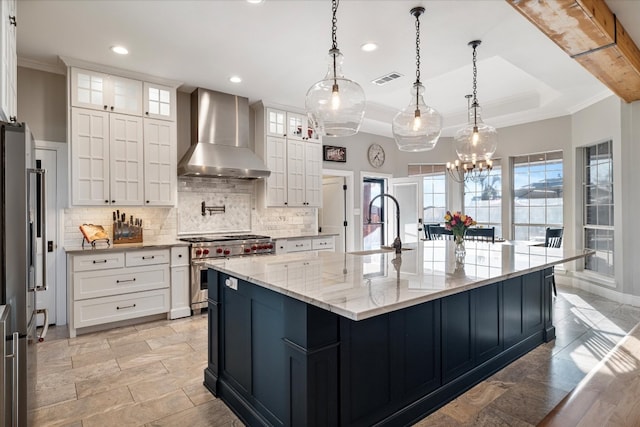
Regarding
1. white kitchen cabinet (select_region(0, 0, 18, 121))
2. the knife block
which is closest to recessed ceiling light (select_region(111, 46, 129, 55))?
white kitchen cabinet (select_region(0, 0, 18, 121))

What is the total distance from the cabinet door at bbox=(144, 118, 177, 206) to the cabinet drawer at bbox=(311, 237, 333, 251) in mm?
2155

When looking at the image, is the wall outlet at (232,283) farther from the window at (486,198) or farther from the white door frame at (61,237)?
the window at (486,198)

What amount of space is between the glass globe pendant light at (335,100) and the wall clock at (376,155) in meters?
4.55

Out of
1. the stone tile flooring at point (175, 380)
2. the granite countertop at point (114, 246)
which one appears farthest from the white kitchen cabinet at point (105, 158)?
the stone tile flooring at point (175, 380)

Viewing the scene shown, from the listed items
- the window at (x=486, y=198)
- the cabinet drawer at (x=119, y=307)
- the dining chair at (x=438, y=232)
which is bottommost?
the cabinet drawer at (x=119, y=307)

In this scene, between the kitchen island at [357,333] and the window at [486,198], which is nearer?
the kitchen island at [357,333]

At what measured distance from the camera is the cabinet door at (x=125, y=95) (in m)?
4.12

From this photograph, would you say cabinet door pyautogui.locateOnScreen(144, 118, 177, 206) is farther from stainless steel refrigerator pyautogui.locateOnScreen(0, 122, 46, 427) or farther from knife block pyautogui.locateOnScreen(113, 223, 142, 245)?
stainless steel refrigerator pyautogui.locateOnScreen(0, 122, 46, 427)

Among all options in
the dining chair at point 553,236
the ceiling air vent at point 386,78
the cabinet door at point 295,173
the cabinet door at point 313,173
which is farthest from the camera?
the cabinet door at point 313,173

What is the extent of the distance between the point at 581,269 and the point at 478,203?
2.12 m

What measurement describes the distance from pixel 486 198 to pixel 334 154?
3.20m

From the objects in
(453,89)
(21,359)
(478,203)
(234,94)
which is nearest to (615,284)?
(478,203)

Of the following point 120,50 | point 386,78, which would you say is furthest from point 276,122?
point 120,50

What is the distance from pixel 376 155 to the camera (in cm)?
731
